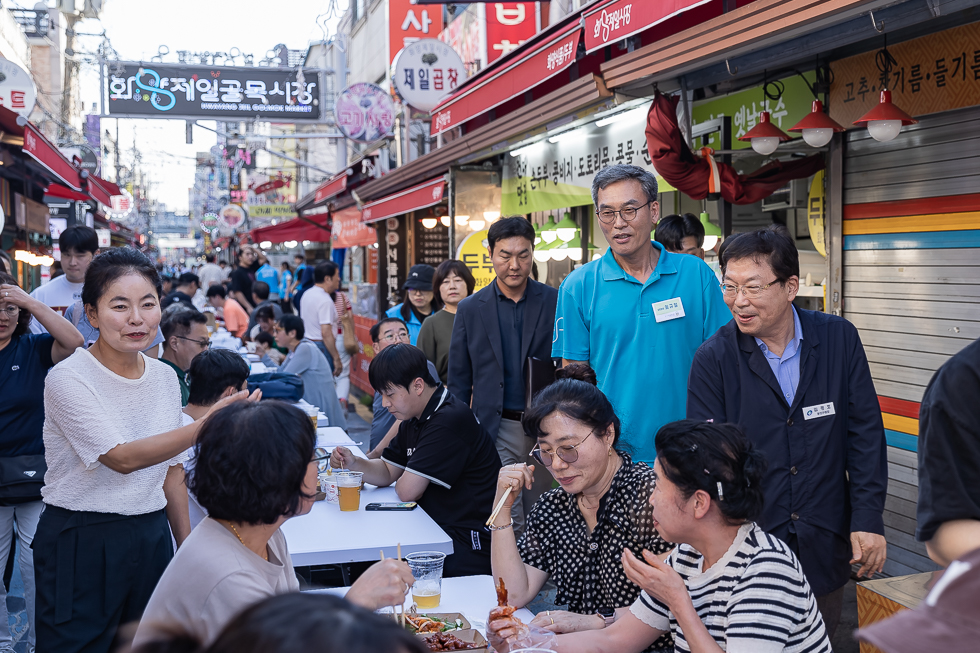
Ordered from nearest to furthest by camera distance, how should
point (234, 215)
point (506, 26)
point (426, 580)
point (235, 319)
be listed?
point (426, 580), point (506, 26), point (235, 319), point (234, 215)

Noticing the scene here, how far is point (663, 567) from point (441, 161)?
7500 millimetres

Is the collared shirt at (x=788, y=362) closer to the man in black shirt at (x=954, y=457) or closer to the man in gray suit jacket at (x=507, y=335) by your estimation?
the man in black shirt at (x=954, y=457)

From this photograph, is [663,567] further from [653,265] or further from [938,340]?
[938,340]

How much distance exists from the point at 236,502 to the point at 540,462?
1.44 meters

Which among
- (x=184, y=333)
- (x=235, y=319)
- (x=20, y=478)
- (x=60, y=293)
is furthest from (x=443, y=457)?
(x=235, y=319)

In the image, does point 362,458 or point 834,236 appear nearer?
point 362,458

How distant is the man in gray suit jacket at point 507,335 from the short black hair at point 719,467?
2565 millimetres

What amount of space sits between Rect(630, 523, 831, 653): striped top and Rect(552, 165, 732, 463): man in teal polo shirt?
4.42 ft

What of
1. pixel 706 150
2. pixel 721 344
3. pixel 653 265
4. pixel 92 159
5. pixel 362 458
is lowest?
pixel 362 458

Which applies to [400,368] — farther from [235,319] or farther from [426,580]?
A: [235,319]

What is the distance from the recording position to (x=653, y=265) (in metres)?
3.79

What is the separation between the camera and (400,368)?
4.11 m

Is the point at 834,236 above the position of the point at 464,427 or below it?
above

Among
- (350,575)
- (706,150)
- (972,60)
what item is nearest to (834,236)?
(706,150)
